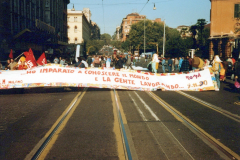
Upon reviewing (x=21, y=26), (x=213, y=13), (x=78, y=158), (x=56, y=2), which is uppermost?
(x=56, y=2)

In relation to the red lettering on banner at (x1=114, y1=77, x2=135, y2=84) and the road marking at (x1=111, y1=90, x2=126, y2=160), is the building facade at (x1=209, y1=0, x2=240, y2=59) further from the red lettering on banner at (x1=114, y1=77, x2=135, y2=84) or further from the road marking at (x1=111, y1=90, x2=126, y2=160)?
the road marking at (x1=111, y1=90, x2=126, y2=160)

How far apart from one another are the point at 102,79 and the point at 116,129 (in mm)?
6648

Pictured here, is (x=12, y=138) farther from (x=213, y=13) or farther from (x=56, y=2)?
(x=56, y=2)

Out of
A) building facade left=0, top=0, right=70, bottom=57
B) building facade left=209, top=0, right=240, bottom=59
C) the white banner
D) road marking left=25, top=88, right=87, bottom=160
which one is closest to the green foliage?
building facade left=0, top=0, right=70, bottom=57

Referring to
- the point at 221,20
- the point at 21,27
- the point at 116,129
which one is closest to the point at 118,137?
the point at 116,129

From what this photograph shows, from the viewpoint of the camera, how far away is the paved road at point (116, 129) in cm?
484

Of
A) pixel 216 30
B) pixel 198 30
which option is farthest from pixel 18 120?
pixel 198 30

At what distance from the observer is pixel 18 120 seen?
24.5ft

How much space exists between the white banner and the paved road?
84.5 inches

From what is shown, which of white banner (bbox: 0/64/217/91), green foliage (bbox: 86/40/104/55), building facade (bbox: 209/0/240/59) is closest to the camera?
white banner (bbox: 0/64/217/91)

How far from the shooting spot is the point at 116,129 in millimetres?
6328

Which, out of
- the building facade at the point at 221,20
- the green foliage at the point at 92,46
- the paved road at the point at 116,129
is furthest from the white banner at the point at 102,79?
the green foliage at the point at 92,46

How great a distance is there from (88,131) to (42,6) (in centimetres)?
4552

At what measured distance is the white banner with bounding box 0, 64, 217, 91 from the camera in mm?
12344
